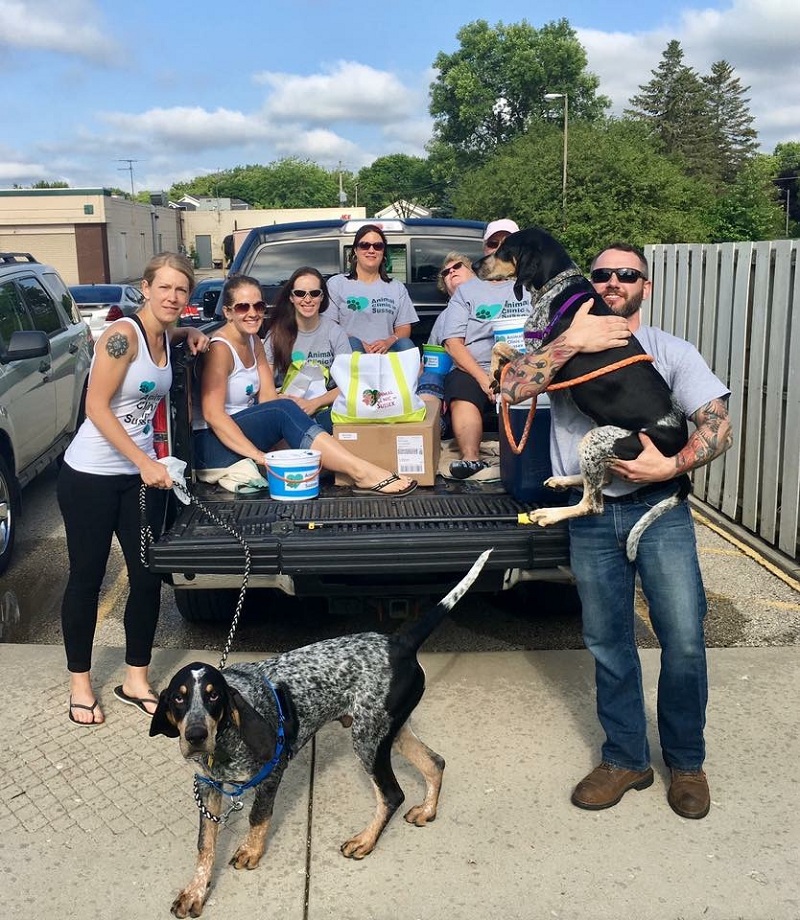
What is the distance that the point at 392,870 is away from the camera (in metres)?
2.97

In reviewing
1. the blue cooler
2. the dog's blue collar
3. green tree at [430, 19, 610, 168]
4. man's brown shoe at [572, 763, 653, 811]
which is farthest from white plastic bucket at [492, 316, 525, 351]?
green tree at [430, 19, 610, 168]

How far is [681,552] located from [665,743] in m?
0.74

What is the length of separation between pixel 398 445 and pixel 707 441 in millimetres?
1668

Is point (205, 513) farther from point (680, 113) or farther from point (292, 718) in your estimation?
point (680, 113)

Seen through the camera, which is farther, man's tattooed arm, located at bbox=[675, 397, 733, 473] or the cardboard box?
the cardboard box

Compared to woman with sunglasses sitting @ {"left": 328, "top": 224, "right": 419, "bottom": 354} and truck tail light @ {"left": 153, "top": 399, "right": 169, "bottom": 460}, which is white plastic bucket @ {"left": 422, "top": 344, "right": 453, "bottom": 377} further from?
truck tail light @ {"left": 153, "top": 399, "right": 169, "bottom": 460}

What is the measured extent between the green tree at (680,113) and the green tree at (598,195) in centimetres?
2777

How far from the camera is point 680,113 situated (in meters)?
72.4

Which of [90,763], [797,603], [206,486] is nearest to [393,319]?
[206,486]

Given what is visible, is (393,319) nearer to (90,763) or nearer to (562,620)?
(562,620)

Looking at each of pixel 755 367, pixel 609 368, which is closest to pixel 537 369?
pixel 609 368

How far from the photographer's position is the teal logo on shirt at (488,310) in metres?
5.28

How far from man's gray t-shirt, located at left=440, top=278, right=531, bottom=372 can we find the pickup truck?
112 centimetres

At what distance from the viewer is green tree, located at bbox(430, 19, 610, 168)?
221ft
